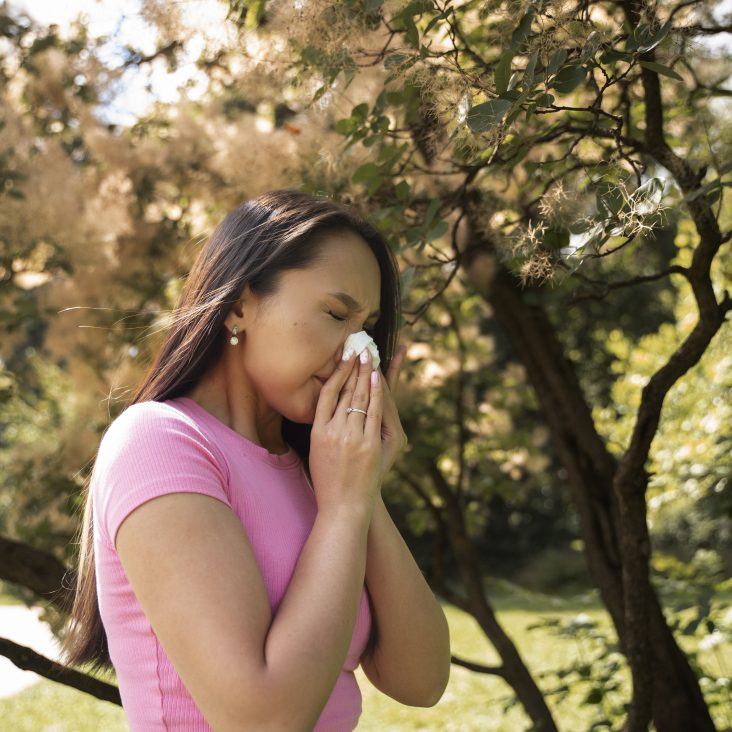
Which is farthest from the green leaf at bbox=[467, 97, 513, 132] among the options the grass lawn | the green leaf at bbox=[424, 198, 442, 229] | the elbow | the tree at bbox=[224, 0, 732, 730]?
the grass lawn

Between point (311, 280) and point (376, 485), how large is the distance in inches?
12.8

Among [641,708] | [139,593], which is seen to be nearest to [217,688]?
[139,593]

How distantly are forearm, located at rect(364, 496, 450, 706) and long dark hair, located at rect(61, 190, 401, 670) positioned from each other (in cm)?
36

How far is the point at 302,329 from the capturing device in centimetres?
138

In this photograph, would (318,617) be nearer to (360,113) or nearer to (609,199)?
(609,199)

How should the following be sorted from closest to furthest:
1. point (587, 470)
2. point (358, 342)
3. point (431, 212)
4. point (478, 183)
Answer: point (358, 342) → point (431, 212) → point (478, 183) → point (587, 470)

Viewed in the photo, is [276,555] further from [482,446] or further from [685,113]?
[482,446]

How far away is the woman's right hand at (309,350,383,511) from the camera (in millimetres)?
1282

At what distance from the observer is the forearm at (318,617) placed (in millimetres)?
1056

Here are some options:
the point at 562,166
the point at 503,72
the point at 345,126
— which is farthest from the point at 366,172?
the point at 503,72

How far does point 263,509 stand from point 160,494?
226mm

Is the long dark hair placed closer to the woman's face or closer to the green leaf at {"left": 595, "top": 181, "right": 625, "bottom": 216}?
the woman's face

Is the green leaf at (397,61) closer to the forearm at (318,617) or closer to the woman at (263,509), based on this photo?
the woman at (263,509)

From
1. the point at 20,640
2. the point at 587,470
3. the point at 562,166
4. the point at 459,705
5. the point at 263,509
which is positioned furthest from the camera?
the point at 20,640
